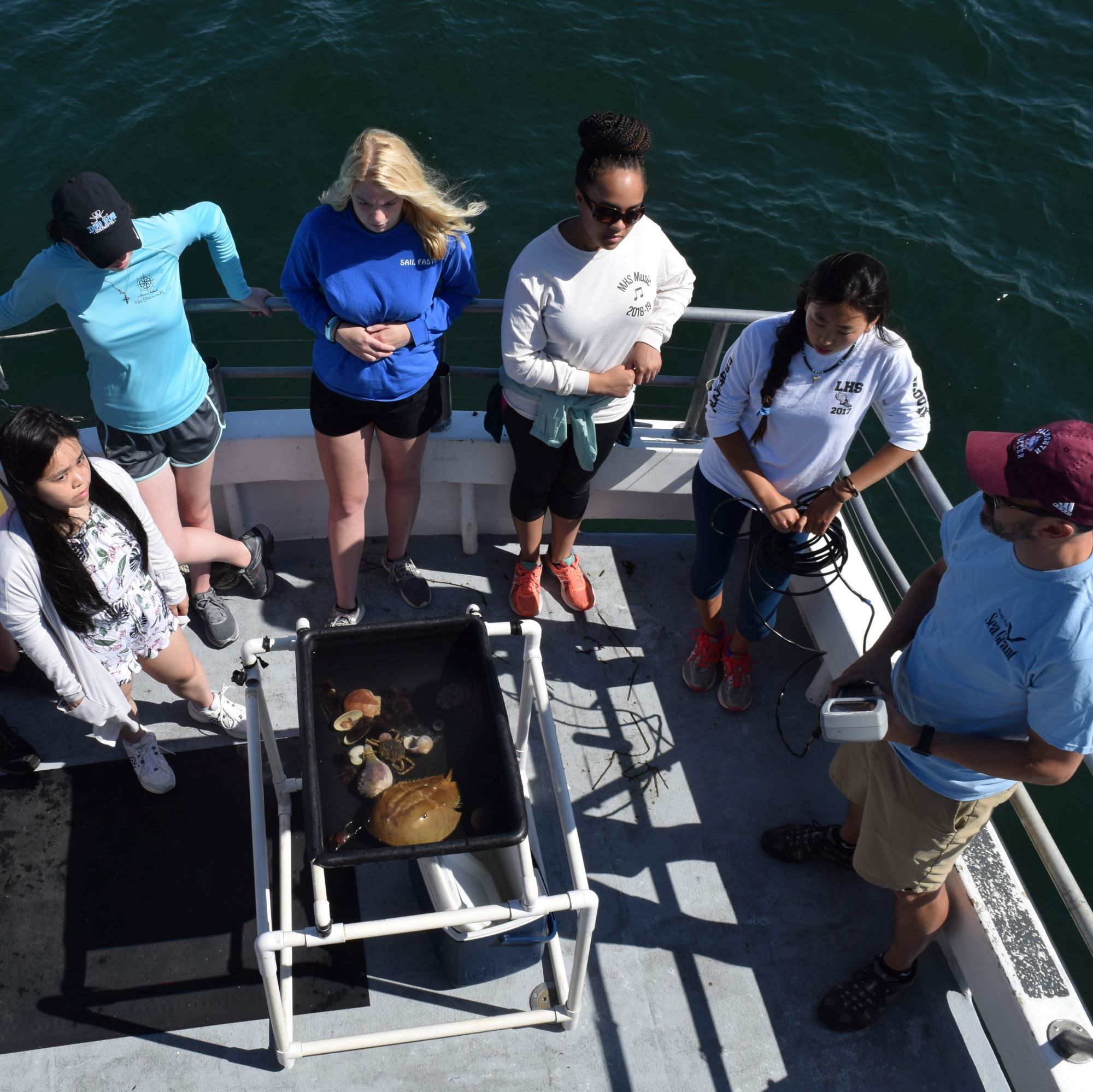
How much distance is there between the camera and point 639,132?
255 cm

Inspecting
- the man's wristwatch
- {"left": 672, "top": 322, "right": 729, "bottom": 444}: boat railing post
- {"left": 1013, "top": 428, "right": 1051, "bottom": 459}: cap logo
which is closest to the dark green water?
{"left": 672, "top": 322, "right": 729, "bottom": 444}: boat railing post

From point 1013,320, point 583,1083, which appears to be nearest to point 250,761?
point 583,1083

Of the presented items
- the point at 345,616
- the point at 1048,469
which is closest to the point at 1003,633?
the point at 1048,469

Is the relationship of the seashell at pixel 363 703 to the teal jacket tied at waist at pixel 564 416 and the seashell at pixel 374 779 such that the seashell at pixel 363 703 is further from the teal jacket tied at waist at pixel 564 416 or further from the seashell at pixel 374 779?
the teal jacket tied at waist at pixel 564 416

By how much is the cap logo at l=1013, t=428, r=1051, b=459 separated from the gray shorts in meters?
2.56

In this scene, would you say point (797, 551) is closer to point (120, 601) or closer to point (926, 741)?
point (926, 741)

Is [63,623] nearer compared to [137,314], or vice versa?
[63,623]

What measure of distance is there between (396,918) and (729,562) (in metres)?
1.73

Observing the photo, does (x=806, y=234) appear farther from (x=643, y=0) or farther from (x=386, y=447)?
(x=386, y=447)

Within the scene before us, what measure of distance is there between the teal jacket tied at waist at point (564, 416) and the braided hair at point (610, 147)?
Result: 0.73 metres

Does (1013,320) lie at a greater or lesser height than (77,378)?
greater

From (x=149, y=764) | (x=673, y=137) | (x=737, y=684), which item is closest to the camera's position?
(x=149, y=764)

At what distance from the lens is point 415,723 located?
217 cm

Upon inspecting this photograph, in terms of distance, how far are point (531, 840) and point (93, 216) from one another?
221cm
